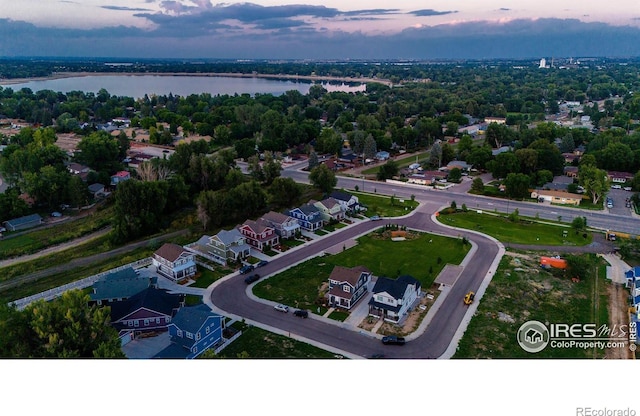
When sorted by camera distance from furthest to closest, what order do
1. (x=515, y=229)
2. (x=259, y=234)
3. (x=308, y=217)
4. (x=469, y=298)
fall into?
(x=515, y=229) < (x=308, y=217) < (x=259, y=234) < (x=469, y=298)

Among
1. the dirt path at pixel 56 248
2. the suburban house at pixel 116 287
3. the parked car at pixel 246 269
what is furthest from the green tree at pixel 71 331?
the dirt path at pixel 56 248

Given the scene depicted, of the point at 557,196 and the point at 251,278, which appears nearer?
the point at 251,278

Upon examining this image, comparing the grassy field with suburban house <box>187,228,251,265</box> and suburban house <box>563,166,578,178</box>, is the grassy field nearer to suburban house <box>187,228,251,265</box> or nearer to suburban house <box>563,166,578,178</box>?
suburban house <box>187,228,251,265</box>

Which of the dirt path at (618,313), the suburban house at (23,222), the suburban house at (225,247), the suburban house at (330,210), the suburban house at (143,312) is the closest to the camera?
the dirt path at (618,313)

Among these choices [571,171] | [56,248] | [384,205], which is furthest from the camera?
[571,171]

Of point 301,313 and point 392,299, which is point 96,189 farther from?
point 392,299

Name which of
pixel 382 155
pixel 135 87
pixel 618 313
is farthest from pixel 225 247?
pixel 135 87

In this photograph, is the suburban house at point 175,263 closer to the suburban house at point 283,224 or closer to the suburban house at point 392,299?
the suburban house at point 283,224

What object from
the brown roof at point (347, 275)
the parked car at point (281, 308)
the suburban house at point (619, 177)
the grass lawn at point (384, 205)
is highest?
the suburban house at point (619, 177)
